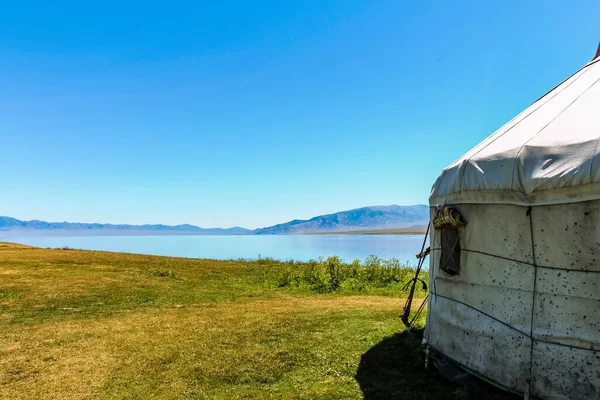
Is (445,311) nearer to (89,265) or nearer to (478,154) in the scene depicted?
(478,154)

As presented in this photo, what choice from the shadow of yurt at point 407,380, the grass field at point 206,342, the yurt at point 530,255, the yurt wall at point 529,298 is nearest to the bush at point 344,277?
the grass field at point 206,342

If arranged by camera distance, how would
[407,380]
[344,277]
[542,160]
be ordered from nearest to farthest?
[542,160] → [407,380] → [344,277]

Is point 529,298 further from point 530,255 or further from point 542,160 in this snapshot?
point 542,160

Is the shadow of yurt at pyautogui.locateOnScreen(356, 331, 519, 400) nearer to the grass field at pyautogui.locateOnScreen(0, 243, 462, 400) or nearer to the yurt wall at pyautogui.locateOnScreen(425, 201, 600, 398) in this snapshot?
the grass field at pyautogui.locateOnScreen(0, 243, 462, 400)

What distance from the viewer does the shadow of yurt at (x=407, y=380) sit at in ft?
15.1

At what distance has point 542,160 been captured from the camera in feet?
12.7

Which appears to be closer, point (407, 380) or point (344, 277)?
point (407, 380)

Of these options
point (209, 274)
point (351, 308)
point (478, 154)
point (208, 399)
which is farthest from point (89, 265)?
point (478, 154)

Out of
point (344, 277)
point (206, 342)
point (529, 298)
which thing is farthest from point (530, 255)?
point (344, 277)

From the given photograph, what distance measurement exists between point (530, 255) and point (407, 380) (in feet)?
8.14

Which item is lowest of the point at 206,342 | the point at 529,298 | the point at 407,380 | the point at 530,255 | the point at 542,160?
the point at 206,342

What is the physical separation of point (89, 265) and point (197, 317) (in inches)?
482

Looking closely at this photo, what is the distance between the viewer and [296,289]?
44.9ft

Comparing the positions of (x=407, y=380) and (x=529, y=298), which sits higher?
(x=529, y=298)
